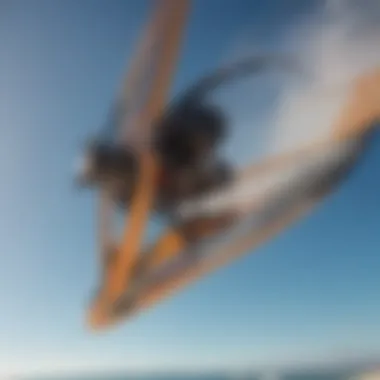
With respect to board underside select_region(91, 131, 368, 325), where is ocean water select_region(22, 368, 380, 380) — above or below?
below

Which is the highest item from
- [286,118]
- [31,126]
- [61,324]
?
[31,126]

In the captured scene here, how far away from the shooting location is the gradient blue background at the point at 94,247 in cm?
142

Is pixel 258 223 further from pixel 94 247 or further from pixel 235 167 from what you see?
pixel 94 247

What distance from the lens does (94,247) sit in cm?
150

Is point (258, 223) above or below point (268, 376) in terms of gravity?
above

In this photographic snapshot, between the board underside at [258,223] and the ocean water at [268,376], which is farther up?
the board underside at [258,223]

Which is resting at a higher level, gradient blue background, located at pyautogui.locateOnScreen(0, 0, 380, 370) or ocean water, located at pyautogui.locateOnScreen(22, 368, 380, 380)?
gradient blue background, located at pyautogui.locateOnScreen(0, 0, 380, 370)

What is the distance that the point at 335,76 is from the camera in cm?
146

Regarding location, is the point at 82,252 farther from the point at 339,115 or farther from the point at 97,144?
the point at 339,115

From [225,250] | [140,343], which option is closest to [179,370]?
[140,343]

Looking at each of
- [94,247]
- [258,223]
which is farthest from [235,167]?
[94,247]

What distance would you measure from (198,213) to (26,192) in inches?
11.8

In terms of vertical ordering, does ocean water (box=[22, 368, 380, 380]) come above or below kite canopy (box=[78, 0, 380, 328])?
below

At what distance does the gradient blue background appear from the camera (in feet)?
4.65
